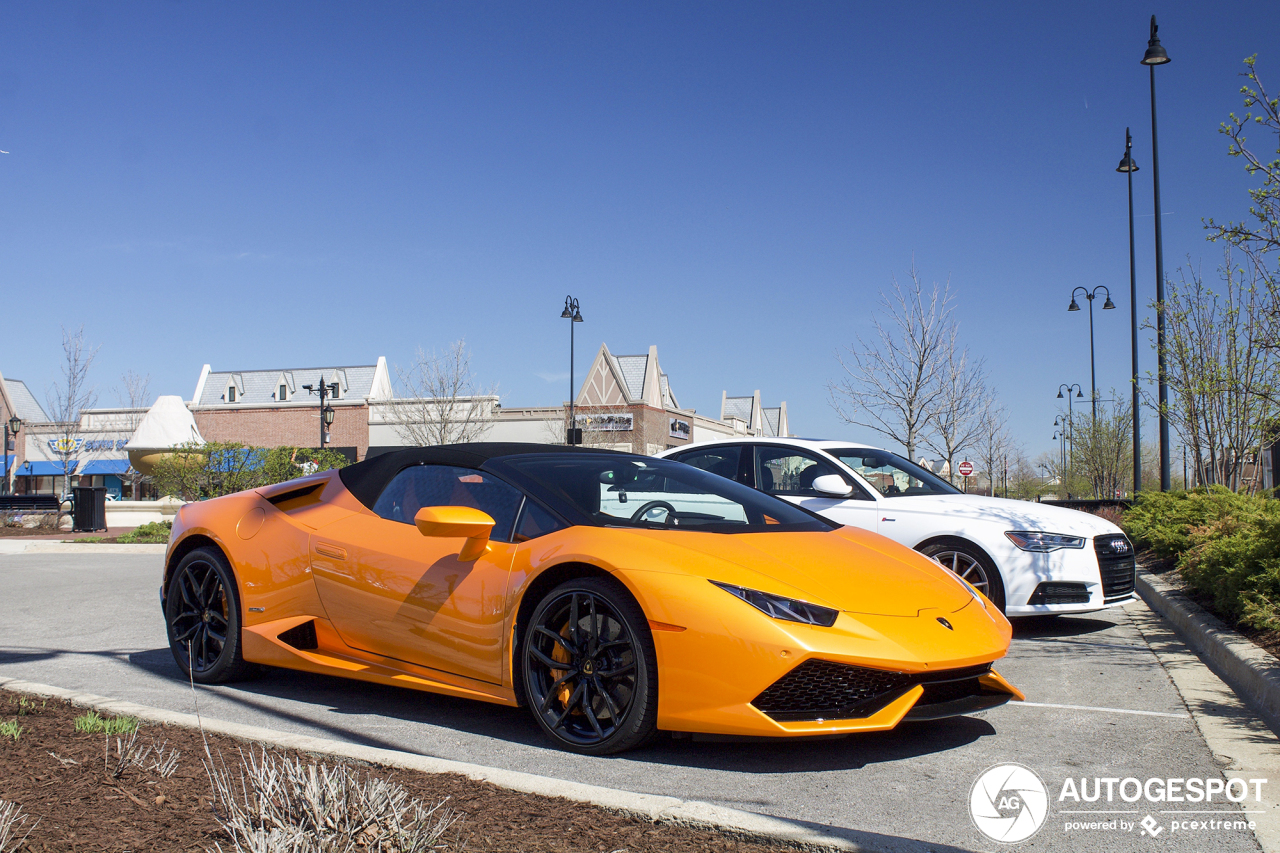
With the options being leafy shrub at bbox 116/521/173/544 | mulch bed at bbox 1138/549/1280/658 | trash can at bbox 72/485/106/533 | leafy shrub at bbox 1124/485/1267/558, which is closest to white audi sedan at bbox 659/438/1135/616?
mulch bed at bbox 1138/549/1280/658

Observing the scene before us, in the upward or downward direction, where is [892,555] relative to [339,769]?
upward

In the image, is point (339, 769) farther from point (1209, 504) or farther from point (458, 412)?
point (458, 412)

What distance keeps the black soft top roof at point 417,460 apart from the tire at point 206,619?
87cm

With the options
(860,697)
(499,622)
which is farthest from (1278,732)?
(499,622)

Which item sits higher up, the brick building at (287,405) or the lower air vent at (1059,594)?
the brick building at (287,405)

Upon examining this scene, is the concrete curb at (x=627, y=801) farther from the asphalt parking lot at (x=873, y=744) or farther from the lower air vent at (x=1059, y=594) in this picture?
the lower air vent at (x=1059, y=594)

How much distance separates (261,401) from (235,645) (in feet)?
221

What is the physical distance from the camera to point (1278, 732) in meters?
4.43

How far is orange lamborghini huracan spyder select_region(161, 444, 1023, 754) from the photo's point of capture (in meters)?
3.69

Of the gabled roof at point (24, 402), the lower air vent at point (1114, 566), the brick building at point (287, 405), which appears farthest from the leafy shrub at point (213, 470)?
the gabled roof at point (24, 402)

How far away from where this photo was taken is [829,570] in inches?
162

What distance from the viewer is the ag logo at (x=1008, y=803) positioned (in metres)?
3.19

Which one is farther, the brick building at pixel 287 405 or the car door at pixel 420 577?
the brick building at pixel 287 405

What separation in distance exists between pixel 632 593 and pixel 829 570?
2.78 feet
